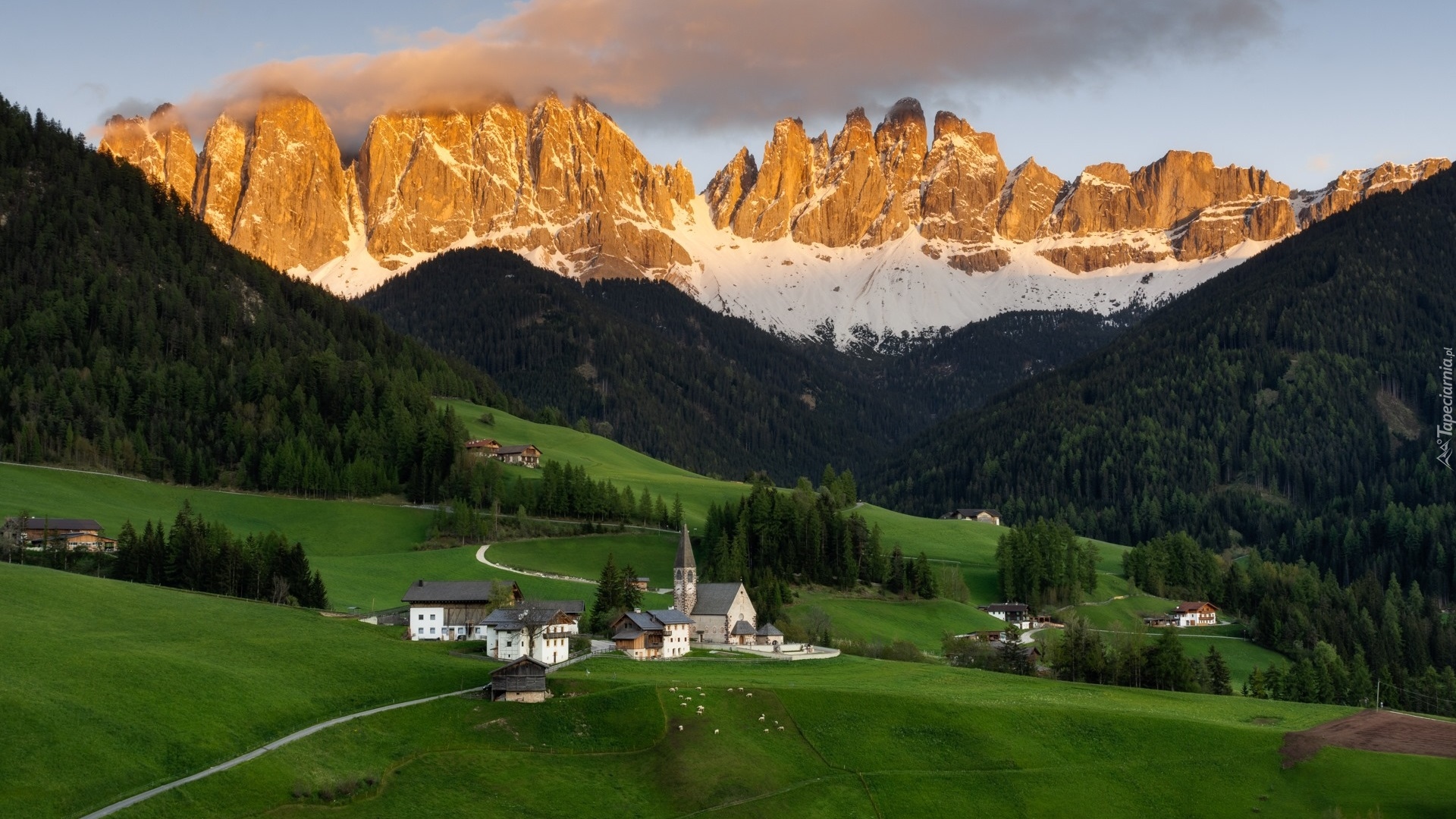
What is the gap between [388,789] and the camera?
73.8 m

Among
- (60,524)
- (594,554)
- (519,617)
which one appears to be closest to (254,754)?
(519,617)

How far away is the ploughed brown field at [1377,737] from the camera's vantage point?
8594 cm

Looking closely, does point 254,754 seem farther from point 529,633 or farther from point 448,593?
point 448,593

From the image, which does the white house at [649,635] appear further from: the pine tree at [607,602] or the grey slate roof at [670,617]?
the pine tree at [607,602]

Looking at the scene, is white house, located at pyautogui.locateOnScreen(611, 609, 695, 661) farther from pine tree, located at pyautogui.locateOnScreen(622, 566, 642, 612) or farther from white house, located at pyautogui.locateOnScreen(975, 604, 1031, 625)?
white house, located at pyautogui.locateOnScreen(975, 604, 1031, 625)

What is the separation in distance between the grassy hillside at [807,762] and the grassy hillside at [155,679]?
4.22 m

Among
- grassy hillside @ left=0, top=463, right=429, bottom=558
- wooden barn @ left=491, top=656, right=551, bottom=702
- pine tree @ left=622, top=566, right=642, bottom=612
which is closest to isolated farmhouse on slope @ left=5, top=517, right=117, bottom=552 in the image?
grassy hillside @ left=0, top=463, right=429, bottom=558

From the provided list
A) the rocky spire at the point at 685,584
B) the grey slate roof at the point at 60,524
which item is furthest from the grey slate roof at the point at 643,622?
the grey slate roof at the point at 60,524

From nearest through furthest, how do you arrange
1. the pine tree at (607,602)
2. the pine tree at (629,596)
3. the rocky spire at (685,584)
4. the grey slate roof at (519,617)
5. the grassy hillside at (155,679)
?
the grassy hillside at (155,679) < the grey slate roof at (519,617) < the pine tree at (607,602) < the pine tree at (629,596) < the rocky spire at (685,584)

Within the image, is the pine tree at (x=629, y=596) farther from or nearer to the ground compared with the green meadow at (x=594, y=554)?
nearer to the ground

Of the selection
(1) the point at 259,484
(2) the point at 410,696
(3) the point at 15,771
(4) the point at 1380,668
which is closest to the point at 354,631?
(2) the point at 410,696

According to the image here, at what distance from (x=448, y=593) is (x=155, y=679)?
40519 mm

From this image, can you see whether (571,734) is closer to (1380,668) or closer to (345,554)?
(345,554)

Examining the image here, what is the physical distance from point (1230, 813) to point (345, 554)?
11079 centimetres
